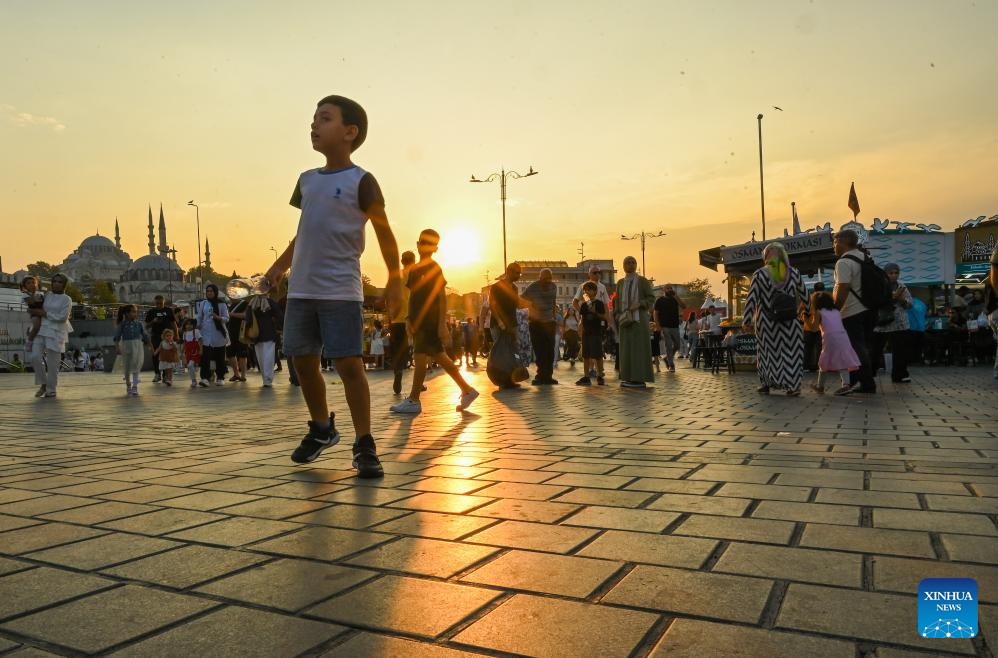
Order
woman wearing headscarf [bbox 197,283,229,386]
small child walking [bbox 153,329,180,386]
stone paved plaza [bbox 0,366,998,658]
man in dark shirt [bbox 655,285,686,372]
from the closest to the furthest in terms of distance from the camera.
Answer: stone paved plaza [bbox 0,366,998,658] < woman wearing headscarf [bbox 197,283,229,386] < small child walking [bbox 153,329,180,386] < man in dark shirt [bbox 655,285,686,372]

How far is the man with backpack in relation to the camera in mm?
9164

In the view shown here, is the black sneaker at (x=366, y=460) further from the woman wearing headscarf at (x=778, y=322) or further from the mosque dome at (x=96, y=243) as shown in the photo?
the mosque dome at (x=96, y=243)

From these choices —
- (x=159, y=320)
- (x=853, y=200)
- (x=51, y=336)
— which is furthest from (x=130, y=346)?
(x=853, y=200)

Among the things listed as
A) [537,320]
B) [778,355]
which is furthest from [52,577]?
[537,320]

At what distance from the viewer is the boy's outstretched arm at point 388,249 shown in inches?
159

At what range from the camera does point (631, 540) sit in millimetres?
2510

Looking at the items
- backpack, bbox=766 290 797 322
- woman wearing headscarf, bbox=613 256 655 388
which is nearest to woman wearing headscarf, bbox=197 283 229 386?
woman wearing headscarf, bbox=613 256 655 388

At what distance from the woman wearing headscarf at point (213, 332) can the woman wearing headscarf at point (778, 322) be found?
9.52m

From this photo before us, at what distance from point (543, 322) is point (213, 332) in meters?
6.45

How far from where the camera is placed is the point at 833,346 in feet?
30.9

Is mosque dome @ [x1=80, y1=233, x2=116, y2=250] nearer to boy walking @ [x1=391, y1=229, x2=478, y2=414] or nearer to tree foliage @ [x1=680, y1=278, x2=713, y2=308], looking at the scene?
tree foliage @ [x1=680, y1=278, x2=713, y2=308]

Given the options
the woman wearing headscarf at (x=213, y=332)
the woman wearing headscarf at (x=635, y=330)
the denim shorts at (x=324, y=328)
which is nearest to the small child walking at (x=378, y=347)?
the woman wearing headscarf at (x=213, y=332)

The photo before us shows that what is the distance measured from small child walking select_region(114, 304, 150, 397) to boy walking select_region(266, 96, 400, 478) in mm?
8432

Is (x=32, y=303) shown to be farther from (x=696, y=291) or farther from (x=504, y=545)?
(x=696, y=291)
